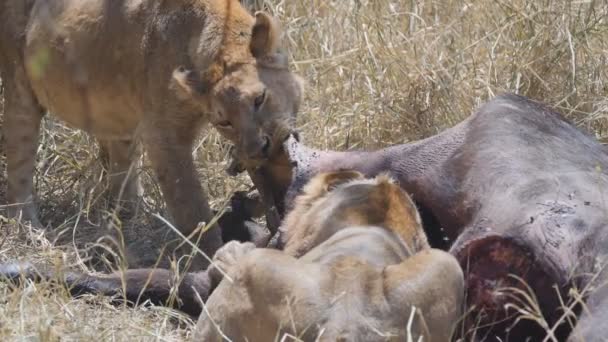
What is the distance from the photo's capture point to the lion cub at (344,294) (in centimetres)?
355

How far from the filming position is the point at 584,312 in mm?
3818

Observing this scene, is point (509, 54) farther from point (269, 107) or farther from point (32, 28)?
point (32, 28)

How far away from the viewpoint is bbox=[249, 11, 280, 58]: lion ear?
5.50 metres

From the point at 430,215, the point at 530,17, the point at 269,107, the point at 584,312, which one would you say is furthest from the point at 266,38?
the point at 584,312

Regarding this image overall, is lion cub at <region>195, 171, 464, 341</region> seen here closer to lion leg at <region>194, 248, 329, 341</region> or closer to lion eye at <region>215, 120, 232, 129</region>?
lion leg at <region>194, 248, 329, 341</region>

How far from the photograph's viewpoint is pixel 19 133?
20.5 feet

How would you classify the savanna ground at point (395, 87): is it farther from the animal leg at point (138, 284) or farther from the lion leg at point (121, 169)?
the animal leg at point (138, 284)

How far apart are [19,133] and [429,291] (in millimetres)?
3203

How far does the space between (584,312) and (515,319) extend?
0.80 ft

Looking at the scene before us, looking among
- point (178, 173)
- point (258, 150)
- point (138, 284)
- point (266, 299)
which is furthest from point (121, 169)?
point (266, 299)

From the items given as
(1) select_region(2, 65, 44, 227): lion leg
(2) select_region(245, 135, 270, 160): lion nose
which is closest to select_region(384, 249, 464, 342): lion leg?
(2) select_region(245, 135, 270, 160): lion nose

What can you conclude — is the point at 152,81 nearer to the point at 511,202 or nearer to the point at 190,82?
the point at 190,82

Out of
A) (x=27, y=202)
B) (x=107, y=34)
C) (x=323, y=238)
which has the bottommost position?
(x=27, y=202)

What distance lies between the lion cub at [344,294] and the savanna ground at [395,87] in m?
1.93
